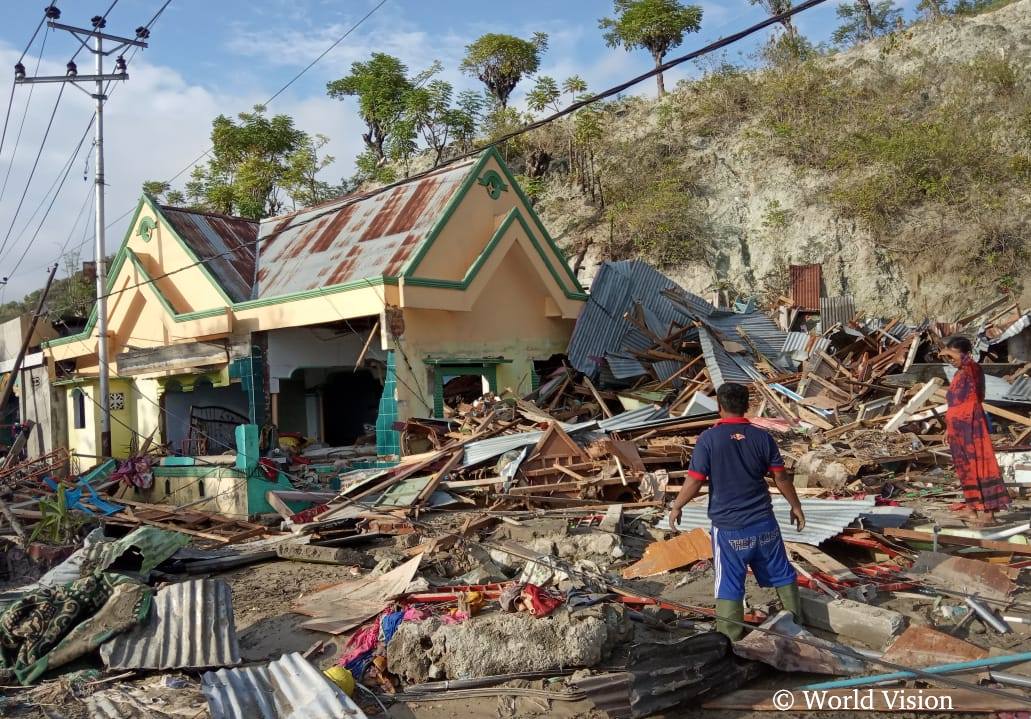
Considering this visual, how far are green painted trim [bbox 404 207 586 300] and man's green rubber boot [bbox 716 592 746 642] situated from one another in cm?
941

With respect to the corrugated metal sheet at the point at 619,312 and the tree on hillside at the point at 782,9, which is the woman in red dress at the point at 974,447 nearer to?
the corrugated metal sheet at the point at 619,312

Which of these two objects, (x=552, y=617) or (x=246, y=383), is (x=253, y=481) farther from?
(x=552, y=617)

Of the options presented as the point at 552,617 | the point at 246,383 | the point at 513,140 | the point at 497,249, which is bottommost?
the point at 552,617

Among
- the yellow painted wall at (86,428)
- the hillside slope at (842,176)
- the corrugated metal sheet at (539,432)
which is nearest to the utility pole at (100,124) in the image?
the yellow painted wall at (86,428)

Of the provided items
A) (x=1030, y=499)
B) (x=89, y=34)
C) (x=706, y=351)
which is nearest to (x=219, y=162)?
(x=89, y=34)

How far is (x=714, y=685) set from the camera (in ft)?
15.1

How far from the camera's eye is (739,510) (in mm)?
5090

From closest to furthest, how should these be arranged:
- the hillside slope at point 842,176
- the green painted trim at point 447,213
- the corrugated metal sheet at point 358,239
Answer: the green painted trim at point 447,213 < the corrugated metal sheet at point 358,239 < the hillside slope at point 842,176

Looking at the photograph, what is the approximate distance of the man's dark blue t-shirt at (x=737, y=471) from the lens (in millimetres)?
5094

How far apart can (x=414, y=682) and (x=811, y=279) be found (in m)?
23.0

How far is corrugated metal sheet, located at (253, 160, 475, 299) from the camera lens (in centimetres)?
1491

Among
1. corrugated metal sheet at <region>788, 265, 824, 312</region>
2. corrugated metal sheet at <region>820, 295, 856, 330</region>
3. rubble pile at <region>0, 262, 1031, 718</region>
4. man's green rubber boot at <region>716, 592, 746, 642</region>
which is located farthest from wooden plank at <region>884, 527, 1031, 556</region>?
corrugated metal sheet at <region>788, 265, 824, 312</region>

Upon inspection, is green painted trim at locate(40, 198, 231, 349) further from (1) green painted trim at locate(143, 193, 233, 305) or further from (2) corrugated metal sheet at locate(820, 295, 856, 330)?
(2) corrugated metal sheet at locate(820, 295, 856, 330)

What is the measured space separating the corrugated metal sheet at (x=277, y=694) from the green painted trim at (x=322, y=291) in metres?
8.64
